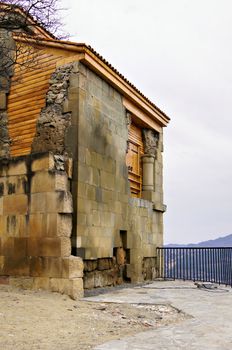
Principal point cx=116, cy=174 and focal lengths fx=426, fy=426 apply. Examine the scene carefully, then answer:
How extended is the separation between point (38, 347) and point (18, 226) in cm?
507

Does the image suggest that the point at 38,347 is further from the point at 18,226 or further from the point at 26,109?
the point at 26,109

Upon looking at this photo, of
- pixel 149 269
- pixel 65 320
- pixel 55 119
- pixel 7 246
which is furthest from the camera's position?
pixel 149 269

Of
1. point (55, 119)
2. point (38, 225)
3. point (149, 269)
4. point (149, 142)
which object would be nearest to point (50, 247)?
point (38, 225)

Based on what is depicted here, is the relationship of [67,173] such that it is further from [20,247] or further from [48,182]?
[20,247]

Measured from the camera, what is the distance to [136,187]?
14766 millimetres

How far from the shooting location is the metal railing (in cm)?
A: 1260

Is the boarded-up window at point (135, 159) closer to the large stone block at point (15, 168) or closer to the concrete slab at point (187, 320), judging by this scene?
the concrete slab at point (187, 320)

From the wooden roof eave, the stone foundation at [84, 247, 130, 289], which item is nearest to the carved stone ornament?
the wooden roof eave

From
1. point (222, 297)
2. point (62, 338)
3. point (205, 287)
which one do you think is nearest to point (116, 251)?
point (205, 287)

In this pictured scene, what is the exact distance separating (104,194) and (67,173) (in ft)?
5.92

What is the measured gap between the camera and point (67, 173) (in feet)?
33.3

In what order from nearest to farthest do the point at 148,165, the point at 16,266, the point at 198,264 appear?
the point at 16,266 → the point at 198,264 → the point at 148,165

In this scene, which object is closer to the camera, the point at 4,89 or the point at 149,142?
the point at 4,89

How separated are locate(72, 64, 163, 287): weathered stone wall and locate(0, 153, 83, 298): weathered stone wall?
704mm
